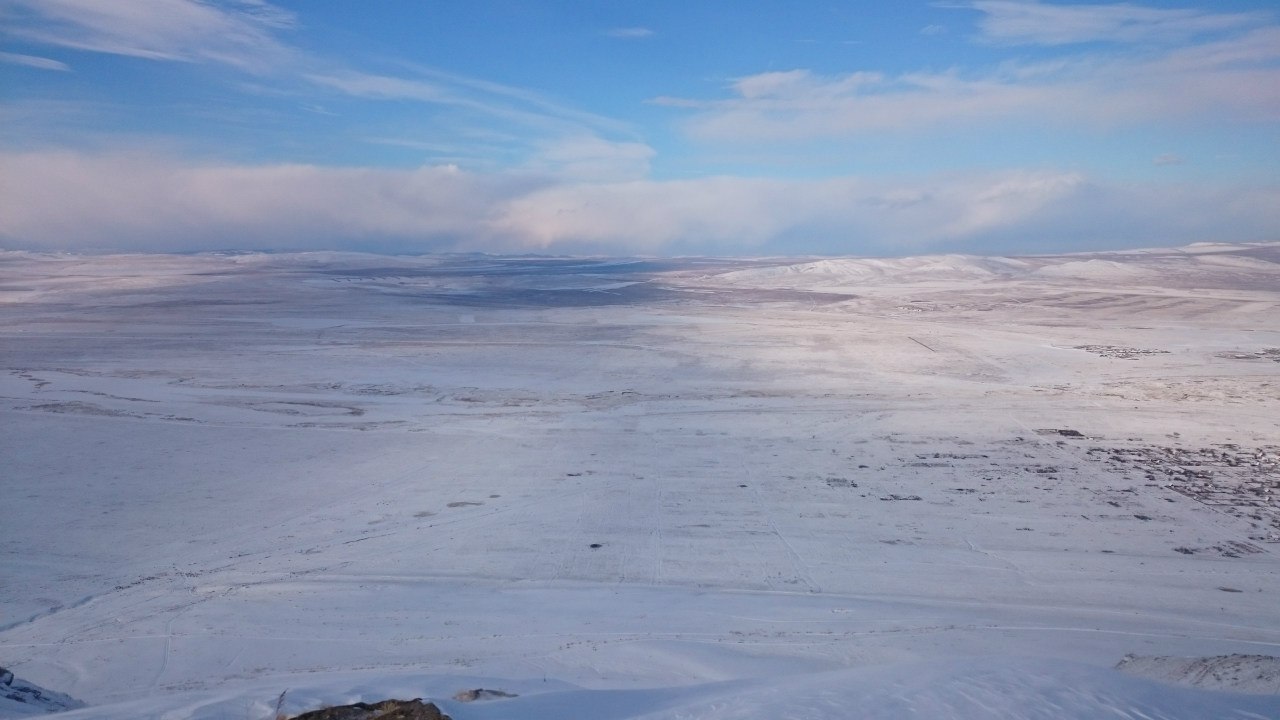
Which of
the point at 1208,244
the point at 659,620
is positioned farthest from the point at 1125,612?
the point at 1208,244

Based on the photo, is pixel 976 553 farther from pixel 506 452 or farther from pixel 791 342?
pixel 791 342

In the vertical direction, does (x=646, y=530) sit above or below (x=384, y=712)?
below

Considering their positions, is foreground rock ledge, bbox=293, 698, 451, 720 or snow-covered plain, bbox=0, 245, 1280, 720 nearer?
foreground rock ledge, bbox=293, 698, 451, 720

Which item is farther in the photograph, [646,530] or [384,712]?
[646,530]

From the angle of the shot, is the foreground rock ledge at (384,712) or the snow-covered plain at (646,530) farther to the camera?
the snow-covered plain at (646,530)
